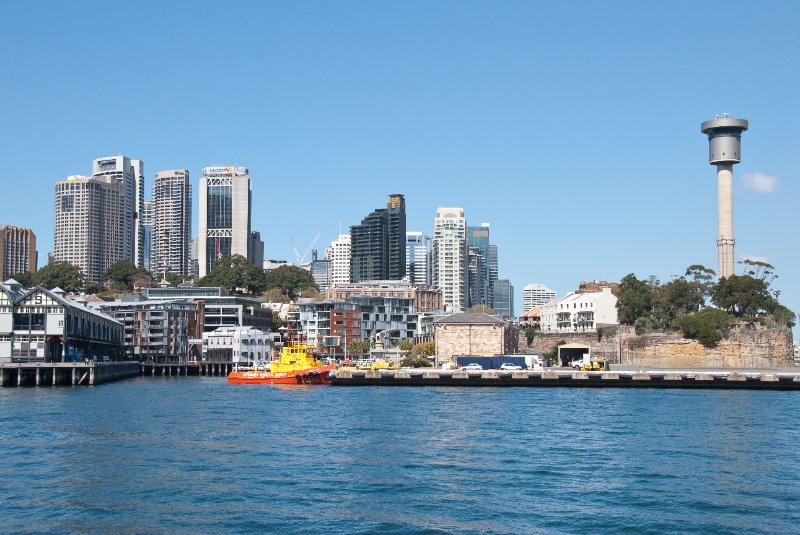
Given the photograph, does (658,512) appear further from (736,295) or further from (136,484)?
(736,295)

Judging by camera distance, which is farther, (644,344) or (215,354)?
(215,354)

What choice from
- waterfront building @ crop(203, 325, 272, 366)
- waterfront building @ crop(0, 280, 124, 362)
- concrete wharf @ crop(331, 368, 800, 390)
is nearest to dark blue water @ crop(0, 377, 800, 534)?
concrete wharf @ crop(331, 368, 800, 390)

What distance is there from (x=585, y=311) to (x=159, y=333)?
3009 inches

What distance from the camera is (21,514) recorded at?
105 ft

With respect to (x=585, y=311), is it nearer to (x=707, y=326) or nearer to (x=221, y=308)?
Result: (x=707, y=326)

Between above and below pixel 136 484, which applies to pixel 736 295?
above

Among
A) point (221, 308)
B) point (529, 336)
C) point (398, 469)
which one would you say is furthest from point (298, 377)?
point (529, 336)

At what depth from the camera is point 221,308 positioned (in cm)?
17312

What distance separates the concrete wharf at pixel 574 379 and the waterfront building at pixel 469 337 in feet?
98.0

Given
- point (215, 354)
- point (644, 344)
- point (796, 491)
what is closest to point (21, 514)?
point (796, 491)

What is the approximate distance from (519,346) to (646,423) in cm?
11207

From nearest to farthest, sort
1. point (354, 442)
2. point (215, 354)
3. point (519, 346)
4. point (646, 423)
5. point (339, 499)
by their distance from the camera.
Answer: point (339, 499) → point (354, 442) → point (646, 423) → point (215, 354) → point (519, 346)

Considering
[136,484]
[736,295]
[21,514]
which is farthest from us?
[736,295]

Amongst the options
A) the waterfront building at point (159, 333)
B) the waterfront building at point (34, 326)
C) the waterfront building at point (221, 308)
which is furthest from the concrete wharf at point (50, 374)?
the waterfront building at point (221, 308)
